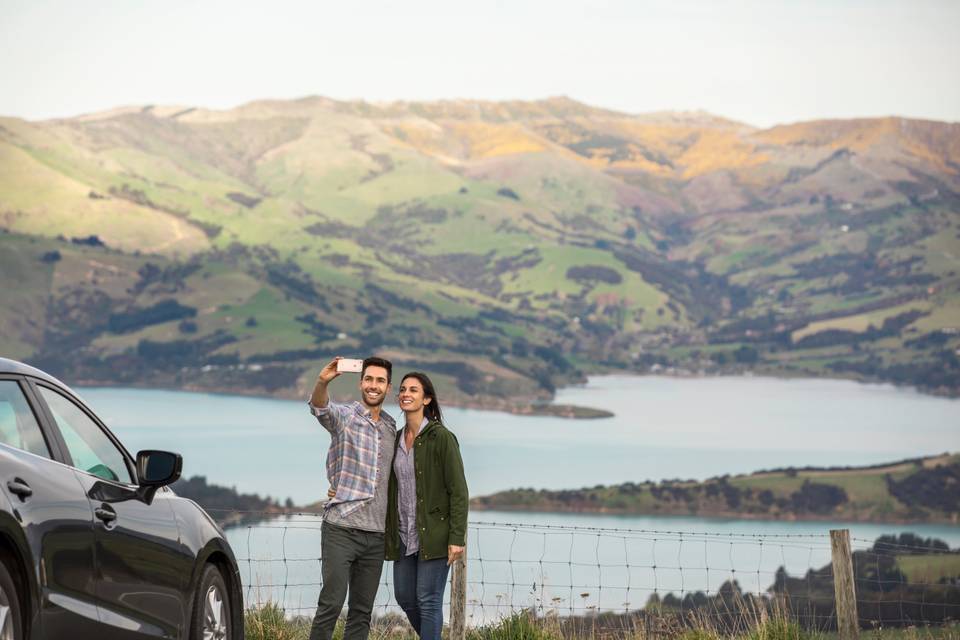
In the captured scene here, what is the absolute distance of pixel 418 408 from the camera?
26.2 ft

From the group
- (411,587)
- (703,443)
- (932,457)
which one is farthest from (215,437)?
(411,587)

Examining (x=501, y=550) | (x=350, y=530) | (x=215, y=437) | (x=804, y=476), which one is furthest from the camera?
(x=215, y=437)

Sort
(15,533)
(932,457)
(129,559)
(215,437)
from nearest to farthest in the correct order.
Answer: (15,533), (129,559), (932,457), (215,437)

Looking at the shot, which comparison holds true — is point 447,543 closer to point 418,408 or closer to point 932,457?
point 418,408

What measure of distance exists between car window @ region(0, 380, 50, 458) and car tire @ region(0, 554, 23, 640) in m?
0.62

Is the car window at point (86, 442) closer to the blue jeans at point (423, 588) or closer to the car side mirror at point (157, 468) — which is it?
the car side mirror at point (157, 468)

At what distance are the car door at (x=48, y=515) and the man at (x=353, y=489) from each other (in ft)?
9.01

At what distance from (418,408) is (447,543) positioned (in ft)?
2.87

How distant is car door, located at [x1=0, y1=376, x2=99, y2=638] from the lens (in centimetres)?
454

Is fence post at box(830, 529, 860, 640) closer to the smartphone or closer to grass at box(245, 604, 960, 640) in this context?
grass at box(245, 604, 960, 640)

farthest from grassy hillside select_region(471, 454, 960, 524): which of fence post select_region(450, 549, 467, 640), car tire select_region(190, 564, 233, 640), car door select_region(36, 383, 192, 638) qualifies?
car door select_region(36, 383, 192, 638)

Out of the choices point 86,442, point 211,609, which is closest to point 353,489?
point 211,609

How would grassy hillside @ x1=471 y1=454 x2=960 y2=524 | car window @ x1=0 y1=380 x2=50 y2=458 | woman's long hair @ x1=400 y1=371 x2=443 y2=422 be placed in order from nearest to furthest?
car window @ x1=0 y1=380 x2=50 y2=458 → woman's long hair @ x1=400 y1=371 x2=443 y2=422 → grassy hillside @ x1=471 y1=454 x2=960 y2=524

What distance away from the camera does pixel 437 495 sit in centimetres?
804
